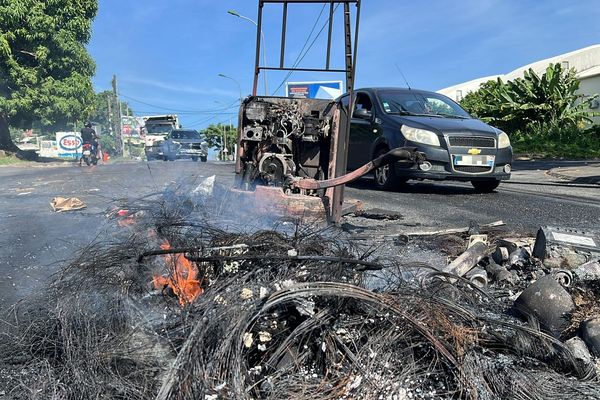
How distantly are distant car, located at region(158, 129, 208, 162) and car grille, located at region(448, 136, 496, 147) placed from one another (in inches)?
702

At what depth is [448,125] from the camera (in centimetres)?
782

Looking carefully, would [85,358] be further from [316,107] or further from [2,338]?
[316,107]

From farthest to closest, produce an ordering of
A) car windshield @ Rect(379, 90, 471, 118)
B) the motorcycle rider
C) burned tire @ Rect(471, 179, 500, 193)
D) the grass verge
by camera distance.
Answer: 1. the grass verge
2. the motorcycle rider
3. car windshield @ Rect(379, 90, 471, 118)
4. burned tire @ Rect(471, 179, 500, 193)

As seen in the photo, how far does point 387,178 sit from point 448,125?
128cm

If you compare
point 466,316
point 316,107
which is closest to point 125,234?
point 466,316

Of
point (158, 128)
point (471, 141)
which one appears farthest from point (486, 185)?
point (158, 128)

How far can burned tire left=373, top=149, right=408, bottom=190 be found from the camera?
27.2ft

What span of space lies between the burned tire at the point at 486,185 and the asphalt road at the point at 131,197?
135 mm

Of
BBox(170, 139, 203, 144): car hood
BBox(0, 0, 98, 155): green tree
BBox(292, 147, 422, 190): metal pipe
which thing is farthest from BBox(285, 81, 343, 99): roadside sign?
BBox(292, 147, 422, 190): metal pipe

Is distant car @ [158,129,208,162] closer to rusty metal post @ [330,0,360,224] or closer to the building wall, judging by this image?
rusty metal post @ [330,0,360,224]

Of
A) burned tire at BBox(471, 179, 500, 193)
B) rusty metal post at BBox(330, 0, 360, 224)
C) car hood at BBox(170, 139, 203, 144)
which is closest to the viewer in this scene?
rusty metal post at BBox(330, 0, 360, 224)

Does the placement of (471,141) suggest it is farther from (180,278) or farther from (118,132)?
(118,132)

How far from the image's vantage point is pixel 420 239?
16.0 feet

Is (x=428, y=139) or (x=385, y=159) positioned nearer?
(x=385, y=159)
